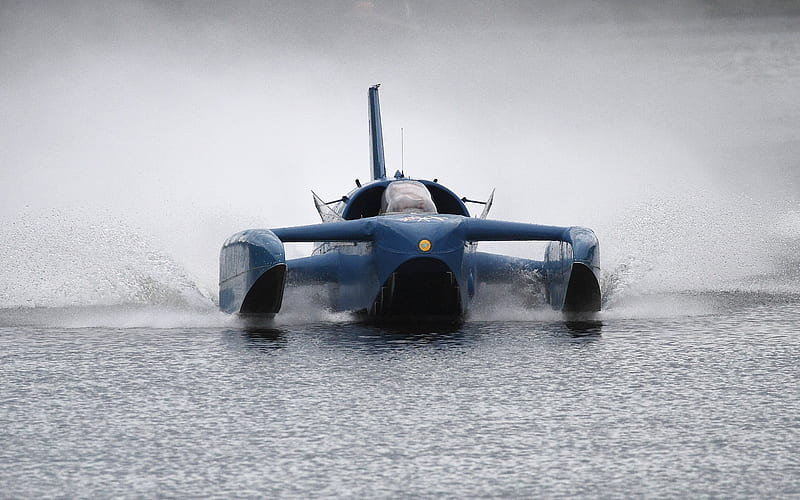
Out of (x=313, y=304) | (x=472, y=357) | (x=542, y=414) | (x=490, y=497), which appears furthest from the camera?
(x=313, y=304)

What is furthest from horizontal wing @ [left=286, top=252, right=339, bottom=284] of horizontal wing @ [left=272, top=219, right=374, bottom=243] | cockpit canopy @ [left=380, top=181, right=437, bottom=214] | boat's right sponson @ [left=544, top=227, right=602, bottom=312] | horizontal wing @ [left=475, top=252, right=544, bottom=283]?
boat's right sponson @ [left=544, top=227, right=602, bottom=312]

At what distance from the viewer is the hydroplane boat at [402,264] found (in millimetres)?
18234

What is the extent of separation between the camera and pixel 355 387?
1236cm

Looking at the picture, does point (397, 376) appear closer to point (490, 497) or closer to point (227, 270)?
point (490, 497)

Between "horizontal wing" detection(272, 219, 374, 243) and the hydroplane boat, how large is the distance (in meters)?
0.02

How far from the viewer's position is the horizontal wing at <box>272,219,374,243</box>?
18922mm

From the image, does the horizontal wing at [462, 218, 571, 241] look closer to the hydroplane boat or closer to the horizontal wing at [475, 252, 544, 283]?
the hydroplane boat

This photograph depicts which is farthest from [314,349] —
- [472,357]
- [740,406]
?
[740,406]

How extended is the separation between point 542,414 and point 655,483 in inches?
101


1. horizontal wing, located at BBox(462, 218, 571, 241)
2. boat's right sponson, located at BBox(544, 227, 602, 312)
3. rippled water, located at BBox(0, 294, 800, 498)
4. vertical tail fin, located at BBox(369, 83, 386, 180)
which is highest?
vertical tail fin, located at BBox(369, 83, 386, 180)

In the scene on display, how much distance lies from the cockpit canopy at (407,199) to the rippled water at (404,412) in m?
3.10

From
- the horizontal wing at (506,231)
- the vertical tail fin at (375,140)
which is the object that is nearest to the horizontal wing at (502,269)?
the horizontal wing at (506,231)

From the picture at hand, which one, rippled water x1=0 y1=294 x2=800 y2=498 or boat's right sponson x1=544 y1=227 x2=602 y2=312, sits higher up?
boat's right sponson x1=544 y1=227 x2=602 y2=312

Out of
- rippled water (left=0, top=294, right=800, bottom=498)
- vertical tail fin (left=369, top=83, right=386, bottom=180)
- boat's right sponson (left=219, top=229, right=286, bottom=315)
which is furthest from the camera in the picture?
vertical tail fin (left=369, top=83, right=386, bottom=180)
